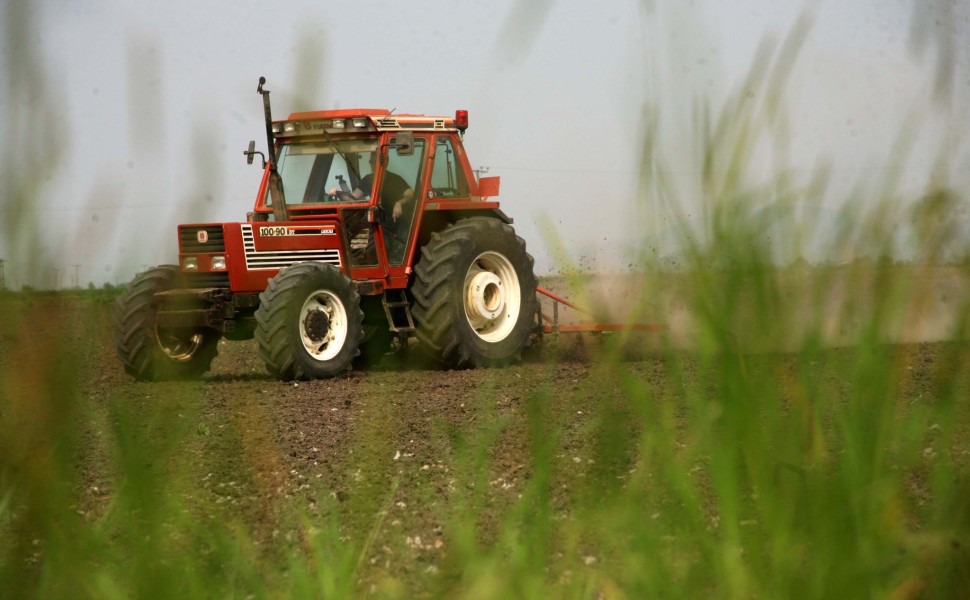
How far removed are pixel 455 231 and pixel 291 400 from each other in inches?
103

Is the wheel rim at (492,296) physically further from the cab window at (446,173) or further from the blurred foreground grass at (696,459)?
the blurred foreground grass at (696,459)

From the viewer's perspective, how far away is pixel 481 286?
34.3 ft

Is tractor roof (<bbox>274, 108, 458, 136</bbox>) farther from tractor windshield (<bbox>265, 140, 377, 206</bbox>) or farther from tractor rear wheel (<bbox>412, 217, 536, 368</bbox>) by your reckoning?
tractor rear wheel (<bbox>412, 217, 536, 368</bbox>)

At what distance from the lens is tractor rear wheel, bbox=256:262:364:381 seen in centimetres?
881

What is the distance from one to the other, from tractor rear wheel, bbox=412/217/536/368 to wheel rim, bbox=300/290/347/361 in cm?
83

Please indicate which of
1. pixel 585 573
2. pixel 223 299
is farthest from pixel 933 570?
pixel 223 299

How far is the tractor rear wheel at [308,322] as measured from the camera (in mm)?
8812

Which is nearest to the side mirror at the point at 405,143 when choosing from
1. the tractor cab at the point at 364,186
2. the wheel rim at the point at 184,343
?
the tractor cab at the point at 364,186

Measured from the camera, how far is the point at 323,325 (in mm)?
9188

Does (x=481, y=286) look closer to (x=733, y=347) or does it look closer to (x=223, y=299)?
(x=223, y=299)

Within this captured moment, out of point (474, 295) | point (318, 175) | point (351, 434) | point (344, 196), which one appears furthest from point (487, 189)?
point (351, 434)

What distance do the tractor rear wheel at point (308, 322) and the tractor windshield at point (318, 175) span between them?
1.11 meters

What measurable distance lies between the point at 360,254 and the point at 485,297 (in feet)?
4.10

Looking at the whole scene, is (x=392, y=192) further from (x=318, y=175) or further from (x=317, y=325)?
(x=317, y=325)
